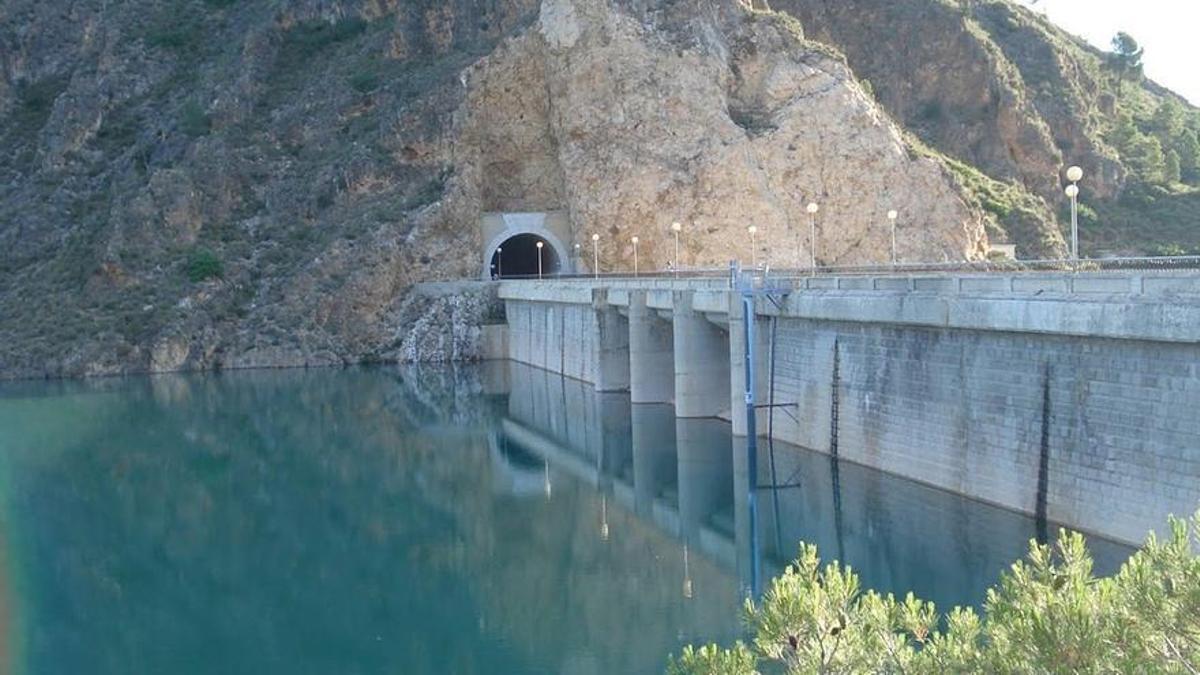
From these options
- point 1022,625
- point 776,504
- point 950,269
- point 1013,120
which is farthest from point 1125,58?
point 1022,625

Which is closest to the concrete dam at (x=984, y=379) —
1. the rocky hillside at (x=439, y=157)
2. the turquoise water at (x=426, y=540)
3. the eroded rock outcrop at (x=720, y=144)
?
the turquoise water at (x=426, y=540)

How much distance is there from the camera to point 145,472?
42000mm

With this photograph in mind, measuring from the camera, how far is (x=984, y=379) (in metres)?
26.4

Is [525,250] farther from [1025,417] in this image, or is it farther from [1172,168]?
[1025,417]

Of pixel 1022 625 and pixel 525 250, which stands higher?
pixel 525 250

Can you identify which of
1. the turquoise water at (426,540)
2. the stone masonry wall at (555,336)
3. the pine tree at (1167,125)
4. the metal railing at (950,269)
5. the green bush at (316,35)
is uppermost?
the green bush at (316,35)

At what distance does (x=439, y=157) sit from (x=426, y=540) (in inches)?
1951

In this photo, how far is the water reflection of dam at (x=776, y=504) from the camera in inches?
940

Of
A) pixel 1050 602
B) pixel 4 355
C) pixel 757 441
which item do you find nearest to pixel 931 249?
pixel 757 441

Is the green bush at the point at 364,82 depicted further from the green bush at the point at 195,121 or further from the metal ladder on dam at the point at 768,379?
the metal ladder on dam at the point at 768,379

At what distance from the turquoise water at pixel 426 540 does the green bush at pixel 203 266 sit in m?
24.0

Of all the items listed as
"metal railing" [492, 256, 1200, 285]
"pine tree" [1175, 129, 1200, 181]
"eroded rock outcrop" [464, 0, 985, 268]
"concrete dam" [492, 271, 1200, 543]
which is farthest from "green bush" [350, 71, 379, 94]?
"pine tree" [1175, 129, 1200, 181]

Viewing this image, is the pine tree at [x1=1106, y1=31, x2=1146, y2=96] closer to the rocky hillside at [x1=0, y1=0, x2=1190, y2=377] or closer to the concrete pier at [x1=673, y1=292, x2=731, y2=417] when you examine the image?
the rocky hillside at [x1=0, y1=0, x2=1190, y2=377]

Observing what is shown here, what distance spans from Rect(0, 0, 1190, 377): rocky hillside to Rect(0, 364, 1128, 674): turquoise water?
21981mm
